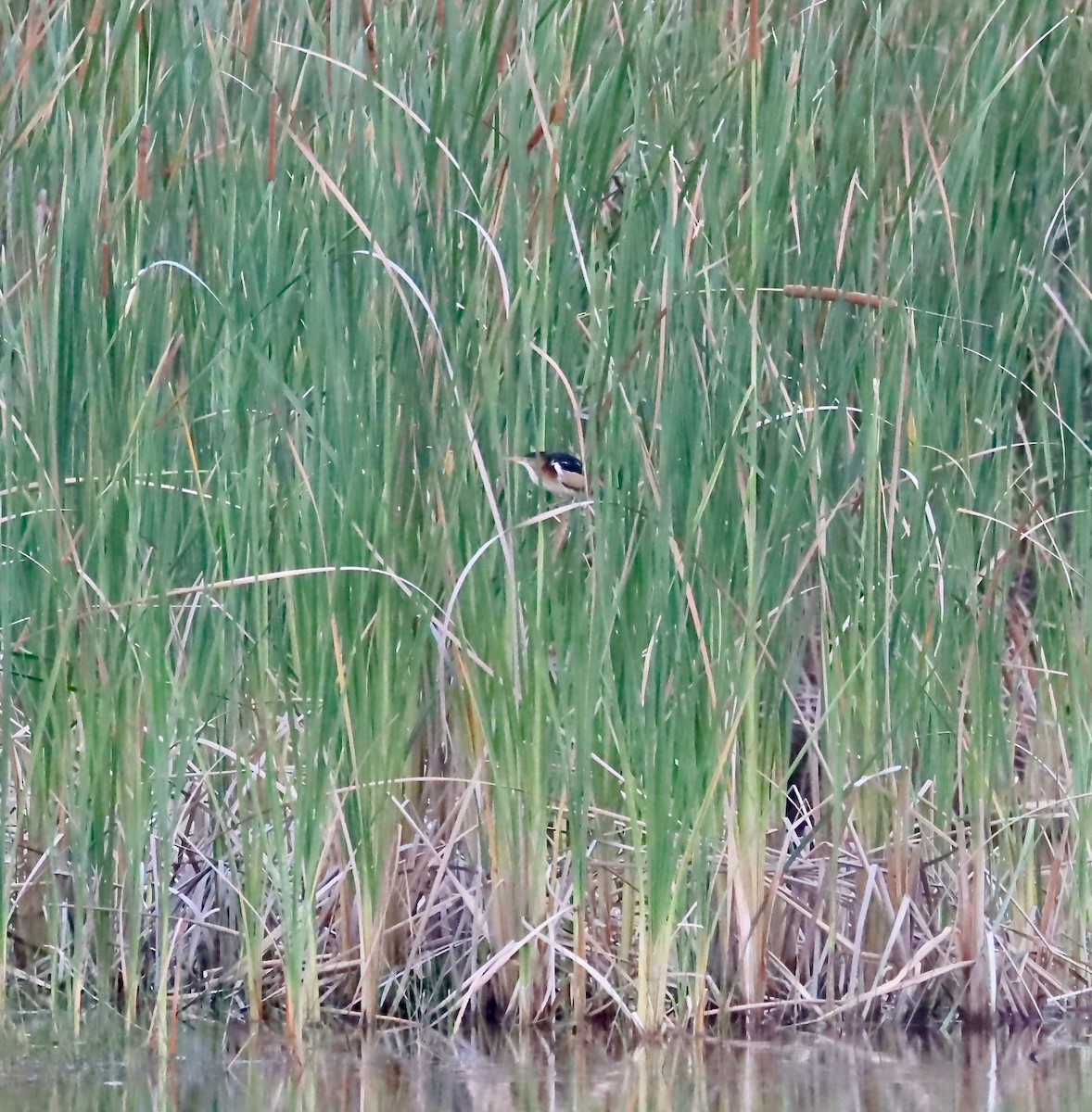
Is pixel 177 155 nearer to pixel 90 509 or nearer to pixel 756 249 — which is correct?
pixel 90 509

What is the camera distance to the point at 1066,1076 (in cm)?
275

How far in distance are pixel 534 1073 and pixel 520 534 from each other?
833 millimetres

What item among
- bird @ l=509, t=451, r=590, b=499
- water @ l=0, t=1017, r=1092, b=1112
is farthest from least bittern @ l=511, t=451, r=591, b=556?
water @ l=0, t=1017, r=1092, b=1112

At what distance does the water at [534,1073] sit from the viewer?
2.62 m

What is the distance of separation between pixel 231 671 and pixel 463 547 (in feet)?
1.37

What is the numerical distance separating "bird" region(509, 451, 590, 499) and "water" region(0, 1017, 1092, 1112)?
87 centimetres

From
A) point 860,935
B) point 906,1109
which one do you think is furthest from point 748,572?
point 906,1109

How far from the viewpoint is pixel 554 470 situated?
3.02m

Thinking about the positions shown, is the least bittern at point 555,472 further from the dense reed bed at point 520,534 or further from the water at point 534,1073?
the water at point 534,1073

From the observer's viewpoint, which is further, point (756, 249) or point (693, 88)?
point (693, 88)

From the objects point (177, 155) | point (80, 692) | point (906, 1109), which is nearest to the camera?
point (906, 1109)

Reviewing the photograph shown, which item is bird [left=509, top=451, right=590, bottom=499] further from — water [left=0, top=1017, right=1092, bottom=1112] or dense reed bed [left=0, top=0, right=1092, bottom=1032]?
water [left=0, top=1017, right=1092, bottom=1112]

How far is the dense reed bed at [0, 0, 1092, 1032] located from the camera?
9.42 ft

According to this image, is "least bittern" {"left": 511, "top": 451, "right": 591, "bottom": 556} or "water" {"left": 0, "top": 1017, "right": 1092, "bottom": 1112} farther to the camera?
"least bittern" {"left": 511, "top": 451, "right": 591, "bottom": 556}
